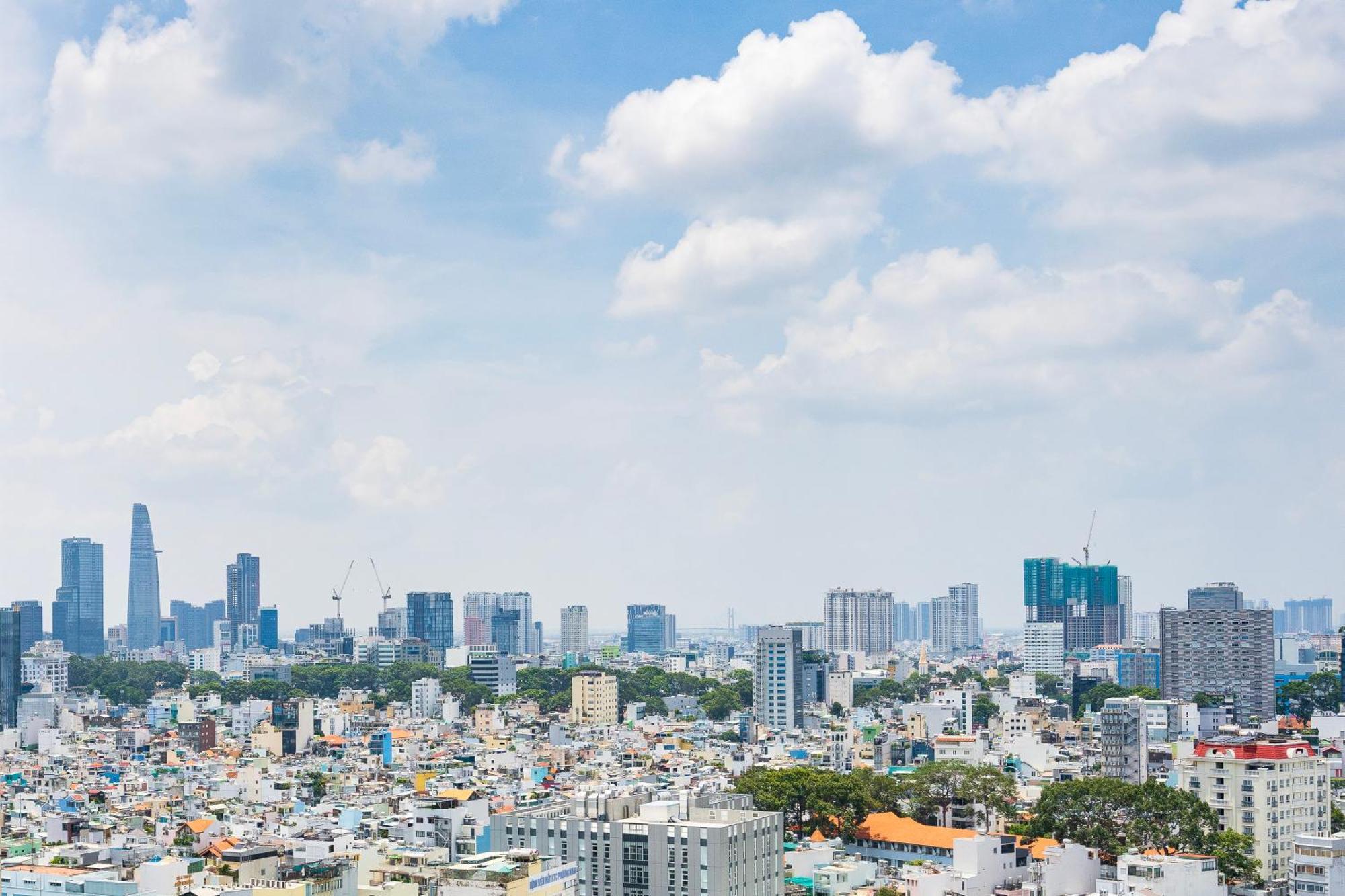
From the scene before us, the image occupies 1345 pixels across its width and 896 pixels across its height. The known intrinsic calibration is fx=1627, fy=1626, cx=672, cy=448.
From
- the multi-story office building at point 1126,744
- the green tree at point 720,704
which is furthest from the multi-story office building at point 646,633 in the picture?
the multi-story office building at point 1126,744

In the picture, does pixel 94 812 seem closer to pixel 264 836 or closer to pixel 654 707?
pixel 264 836

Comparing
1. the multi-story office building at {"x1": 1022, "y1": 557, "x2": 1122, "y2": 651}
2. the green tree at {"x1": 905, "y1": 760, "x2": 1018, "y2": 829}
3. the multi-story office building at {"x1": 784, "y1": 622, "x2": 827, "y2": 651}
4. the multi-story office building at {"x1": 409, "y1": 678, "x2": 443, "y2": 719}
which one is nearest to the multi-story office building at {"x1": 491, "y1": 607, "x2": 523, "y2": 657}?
the multi-story office building at {"x1": 784, "y1": 622, "x2": 827, "y2": 651}

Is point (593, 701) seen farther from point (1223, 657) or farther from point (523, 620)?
point (523, 620)

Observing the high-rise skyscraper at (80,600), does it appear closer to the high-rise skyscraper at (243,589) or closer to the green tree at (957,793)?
the high-rise skyscraper at (243,589)

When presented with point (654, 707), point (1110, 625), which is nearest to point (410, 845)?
point (654, 707)

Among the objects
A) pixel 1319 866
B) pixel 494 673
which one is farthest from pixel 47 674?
pixel 1319 866

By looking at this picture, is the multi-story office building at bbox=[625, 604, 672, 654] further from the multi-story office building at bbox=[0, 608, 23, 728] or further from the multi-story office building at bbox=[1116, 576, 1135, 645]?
the multi-story office building at bbox=[0, 608, 23, 728]
